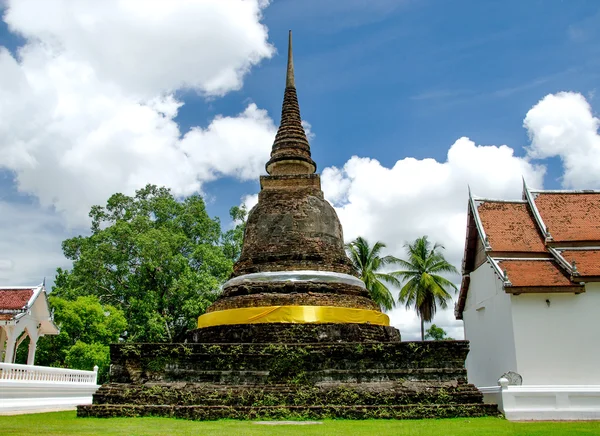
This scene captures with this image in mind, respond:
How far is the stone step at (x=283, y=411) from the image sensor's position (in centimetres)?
933

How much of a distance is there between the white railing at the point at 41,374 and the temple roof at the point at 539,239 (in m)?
11.6

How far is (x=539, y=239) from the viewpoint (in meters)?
14.5

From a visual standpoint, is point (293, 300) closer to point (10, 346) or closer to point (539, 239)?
point (539, 239)

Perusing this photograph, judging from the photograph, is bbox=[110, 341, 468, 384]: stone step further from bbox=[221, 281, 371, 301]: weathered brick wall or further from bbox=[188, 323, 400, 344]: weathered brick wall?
bbox=[221, 281, 371, 301]: weathered brick wall

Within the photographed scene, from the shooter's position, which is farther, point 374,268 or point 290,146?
point 374,268

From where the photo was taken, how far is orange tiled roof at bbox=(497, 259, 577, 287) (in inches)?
512

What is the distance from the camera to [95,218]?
28.0m

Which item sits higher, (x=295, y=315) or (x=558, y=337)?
(x=295, y=315)

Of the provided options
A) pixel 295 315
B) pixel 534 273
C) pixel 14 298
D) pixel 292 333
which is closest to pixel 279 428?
Answer: pixel 292 333

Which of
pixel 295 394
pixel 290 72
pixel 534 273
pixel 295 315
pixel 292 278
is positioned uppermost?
pixel 290 72

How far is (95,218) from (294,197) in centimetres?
1734

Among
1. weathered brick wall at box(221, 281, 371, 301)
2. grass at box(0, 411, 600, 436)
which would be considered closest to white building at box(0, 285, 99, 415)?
grass at box(0, 411, 600, 436)

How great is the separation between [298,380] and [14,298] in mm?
12055

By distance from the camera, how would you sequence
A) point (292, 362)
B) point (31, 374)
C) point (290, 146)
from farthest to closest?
1. point (290, 146)
2. point (31, 374)
3. point (292, 362)
